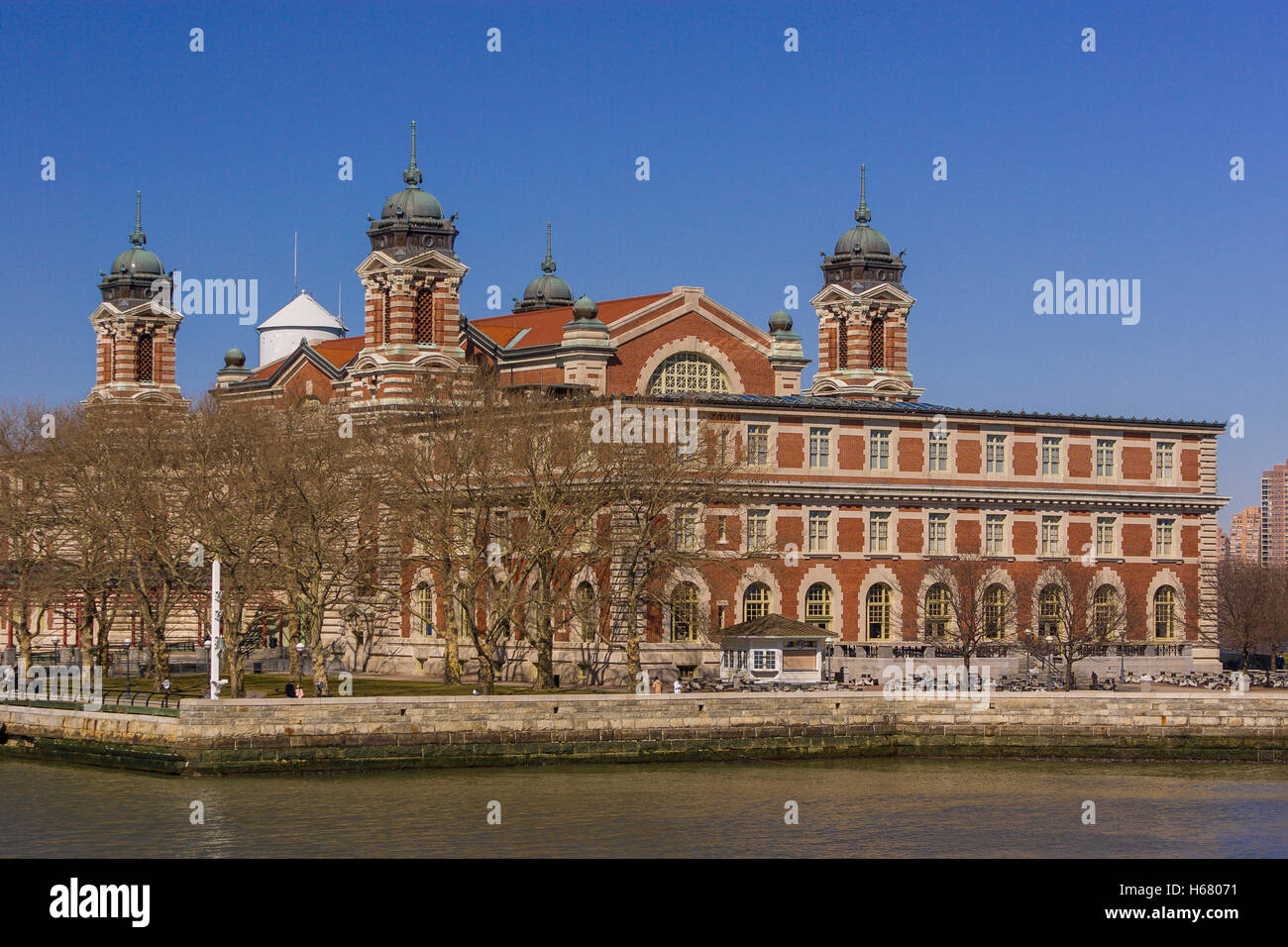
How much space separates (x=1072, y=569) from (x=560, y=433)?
26143 millimetres

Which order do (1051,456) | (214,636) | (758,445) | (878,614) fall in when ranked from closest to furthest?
(214,636) → (758,445) → (878,614) → (1051,456)

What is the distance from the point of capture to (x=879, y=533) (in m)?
87.6

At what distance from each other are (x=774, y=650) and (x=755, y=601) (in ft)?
10.9

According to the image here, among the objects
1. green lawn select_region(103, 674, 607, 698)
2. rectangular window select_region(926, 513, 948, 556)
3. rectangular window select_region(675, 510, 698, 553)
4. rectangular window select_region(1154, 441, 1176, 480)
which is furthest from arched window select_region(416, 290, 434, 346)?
rectangular window select_region(1154, 441, 1176, 480)

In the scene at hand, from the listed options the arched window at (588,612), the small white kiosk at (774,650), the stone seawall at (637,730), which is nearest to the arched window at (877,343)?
the small white kiosk at (774,650)

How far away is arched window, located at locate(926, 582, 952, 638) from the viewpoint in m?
86.9

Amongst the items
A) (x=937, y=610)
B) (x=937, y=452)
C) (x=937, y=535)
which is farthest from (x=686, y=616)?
(x=937, y=452)

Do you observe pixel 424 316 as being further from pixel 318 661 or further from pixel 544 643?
pixel 318 661

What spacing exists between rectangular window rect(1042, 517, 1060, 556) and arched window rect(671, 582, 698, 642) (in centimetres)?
1793
